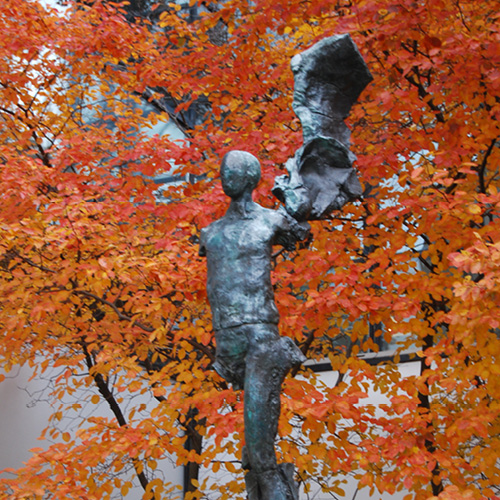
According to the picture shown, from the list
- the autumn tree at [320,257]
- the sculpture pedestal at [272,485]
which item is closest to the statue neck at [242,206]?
the sculpture pedestal at [272,485]

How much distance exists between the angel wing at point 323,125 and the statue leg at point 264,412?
25.7 inches

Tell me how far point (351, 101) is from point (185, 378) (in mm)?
3567

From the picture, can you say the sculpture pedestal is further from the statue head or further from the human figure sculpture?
the statue head

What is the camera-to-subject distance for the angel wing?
298 centimetres

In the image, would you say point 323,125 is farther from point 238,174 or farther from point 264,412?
point 264,412

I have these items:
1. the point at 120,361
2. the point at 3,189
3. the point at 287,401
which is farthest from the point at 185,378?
the point at 3,189

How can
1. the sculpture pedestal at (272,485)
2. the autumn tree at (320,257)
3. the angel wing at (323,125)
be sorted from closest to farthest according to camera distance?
the sculpture pedestal at (272,485) < the angel wing at (323,125) < the autumn tree at (320,257)

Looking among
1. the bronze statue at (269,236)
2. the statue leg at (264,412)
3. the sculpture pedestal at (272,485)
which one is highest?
the bronze statue at (269,236)

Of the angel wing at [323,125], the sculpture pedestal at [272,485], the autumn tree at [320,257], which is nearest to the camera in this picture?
the sculpture pedestal at [272,485]

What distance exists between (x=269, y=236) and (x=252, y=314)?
364 millimetres

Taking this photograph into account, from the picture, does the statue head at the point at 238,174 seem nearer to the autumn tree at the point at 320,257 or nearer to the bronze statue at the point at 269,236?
the bronze statue at the point at 269,236

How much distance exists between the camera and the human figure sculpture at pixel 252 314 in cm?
250

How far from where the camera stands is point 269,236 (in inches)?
109

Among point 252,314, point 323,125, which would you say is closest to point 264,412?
point 252,314
